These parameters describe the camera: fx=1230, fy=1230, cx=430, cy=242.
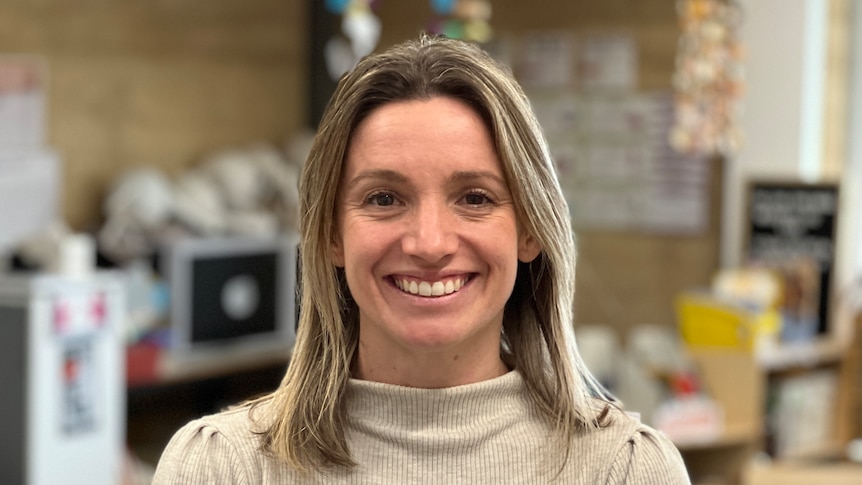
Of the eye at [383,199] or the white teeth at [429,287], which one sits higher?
the eye at [383,199]

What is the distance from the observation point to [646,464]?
1.30 meters

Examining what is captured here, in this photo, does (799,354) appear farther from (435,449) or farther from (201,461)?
(201,461)

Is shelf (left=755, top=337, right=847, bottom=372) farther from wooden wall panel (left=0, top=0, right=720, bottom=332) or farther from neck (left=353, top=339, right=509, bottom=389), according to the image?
neck (left=353, top=339, right=509, bottom=389)

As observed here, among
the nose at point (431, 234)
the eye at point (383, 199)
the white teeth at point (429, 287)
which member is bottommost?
the white teeth at point (429, 287)

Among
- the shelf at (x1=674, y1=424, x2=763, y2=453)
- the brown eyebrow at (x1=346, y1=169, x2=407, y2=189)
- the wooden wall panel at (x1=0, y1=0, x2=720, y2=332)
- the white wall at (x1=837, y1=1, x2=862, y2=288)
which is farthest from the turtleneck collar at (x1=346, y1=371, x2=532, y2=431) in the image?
the wooden wall panel at (x1=0, y1=0, x2=720, y2=332)

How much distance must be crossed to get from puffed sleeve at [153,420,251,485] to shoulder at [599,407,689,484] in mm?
386

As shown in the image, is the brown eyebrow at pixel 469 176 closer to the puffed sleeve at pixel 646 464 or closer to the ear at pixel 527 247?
the ear at pixel 527 247

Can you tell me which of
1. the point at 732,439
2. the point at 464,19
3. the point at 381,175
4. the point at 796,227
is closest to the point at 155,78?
the point at 464,19

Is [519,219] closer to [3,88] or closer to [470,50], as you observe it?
[470,50]

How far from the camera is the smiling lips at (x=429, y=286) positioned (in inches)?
48.4

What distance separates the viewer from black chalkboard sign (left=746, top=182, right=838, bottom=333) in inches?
153

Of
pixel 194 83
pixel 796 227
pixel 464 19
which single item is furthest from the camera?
pixel 194 83

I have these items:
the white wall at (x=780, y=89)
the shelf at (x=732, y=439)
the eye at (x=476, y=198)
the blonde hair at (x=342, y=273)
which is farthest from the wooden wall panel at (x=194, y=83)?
the eye at (x=476, y=198)

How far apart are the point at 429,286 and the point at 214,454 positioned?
0.96 ft
